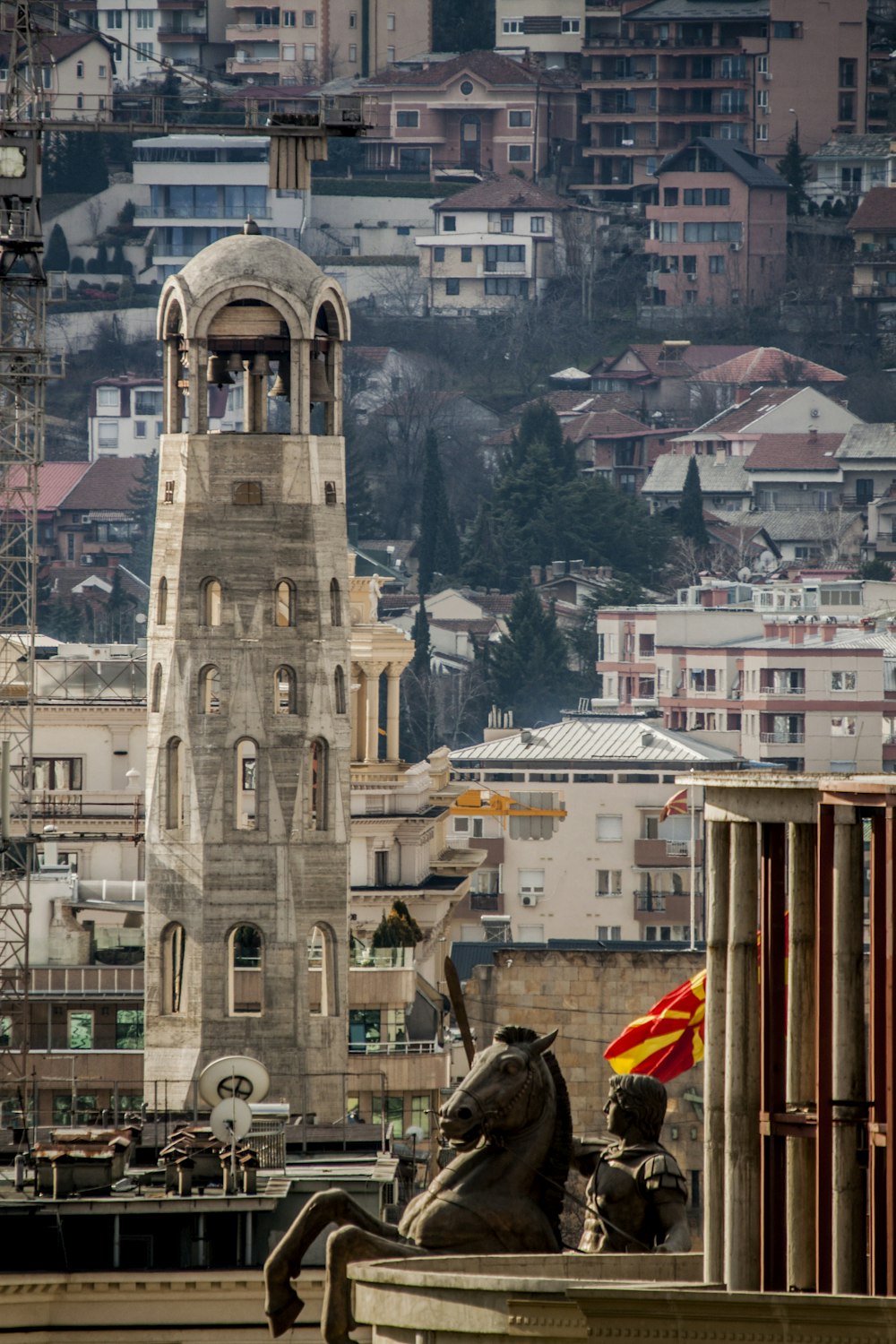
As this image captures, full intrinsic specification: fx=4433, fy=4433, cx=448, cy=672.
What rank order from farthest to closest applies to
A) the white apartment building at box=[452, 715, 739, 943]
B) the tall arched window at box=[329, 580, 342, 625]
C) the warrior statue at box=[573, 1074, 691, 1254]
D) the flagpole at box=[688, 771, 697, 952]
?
the white apartment building at box=[452, 715, 739, 943] < the flagpole at box=[688, 771, 697, 952] < the tall arched window at box=[329, 580, 342, 625] < the warrior statue at box=[573, 1074, 691, 1254]

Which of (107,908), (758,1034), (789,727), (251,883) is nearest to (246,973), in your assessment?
(251,883)

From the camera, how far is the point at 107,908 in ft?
256

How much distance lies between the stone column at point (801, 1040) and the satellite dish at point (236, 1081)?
90.7 feet

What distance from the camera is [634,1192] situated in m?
26.5

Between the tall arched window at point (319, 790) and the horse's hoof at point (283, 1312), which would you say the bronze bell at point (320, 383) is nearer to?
the tall arched window at point (319, 790)

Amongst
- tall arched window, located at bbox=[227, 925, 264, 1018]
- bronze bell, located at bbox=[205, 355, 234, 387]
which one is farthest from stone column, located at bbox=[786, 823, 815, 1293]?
bronze bell, located at bbox=[205, 355, 234, 387]

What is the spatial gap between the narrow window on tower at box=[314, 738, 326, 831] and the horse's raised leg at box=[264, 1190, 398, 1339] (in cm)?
3782

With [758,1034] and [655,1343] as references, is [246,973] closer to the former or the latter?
[758,1034]

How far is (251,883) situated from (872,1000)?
37.0m

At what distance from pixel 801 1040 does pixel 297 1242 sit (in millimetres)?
4190

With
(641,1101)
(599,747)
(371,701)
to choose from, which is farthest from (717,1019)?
(599,747)

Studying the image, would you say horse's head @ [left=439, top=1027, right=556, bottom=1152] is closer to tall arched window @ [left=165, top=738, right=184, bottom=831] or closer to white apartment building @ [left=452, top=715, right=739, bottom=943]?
tall arched window @ [left=165, top=738, right=184, bottom=831]

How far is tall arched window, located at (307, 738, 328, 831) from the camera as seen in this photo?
205ft

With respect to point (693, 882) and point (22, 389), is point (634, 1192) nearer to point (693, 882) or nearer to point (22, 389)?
point (22, 389)
